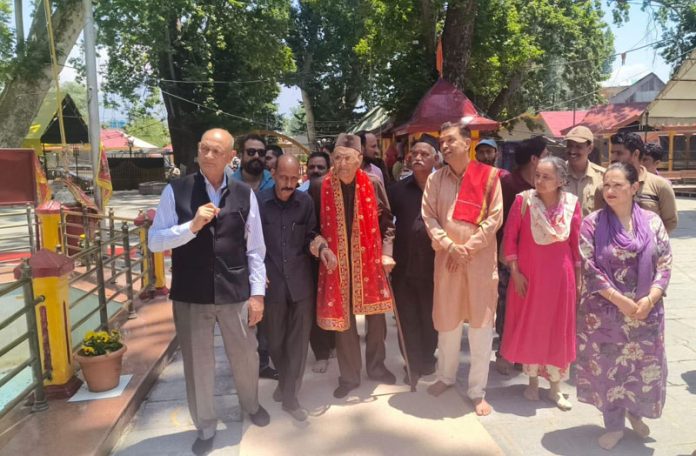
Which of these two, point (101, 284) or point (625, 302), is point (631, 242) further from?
point (101, 284)

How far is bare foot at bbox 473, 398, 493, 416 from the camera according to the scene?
3500mm

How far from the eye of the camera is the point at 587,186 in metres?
4.05

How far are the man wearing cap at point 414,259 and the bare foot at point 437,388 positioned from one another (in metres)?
0.16

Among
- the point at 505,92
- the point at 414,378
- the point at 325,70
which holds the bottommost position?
the point at 414,378

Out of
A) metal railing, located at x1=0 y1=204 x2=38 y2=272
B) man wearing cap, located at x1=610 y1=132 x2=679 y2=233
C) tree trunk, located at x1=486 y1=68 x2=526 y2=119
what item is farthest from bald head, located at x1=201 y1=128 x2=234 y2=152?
tree trunk, located at x1=486 y1=68 x2=526 y2=119

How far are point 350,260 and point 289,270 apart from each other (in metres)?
0.44

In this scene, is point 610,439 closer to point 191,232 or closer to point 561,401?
point 561,401

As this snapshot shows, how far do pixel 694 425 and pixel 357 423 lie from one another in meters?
2.02

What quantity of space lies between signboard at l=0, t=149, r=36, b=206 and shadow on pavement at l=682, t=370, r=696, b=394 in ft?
21.6

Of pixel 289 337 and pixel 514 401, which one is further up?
pixel 289 337

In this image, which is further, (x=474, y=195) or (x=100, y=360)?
(x=100, y=360)

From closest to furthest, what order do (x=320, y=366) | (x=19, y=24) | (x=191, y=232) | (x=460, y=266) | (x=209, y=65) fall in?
(x=191, y=232), (x=460, y=266), (x=320, y=366), (x=19, y=24), (x=209, y=65)

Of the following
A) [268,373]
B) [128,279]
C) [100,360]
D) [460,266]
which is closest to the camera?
[460,266]

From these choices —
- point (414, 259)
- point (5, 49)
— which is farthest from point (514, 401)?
point (5, 49)
